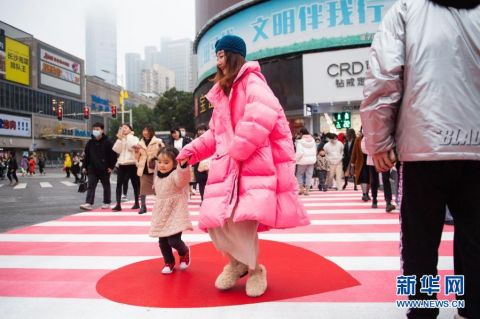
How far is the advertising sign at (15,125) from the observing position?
4962 cm

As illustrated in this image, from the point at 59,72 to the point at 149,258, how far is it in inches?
2634

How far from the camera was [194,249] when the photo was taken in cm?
446

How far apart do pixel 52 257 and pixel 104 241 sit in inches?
32.9

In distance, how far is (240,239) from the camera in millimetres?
2762

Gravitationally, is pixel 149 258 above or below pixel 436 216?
below

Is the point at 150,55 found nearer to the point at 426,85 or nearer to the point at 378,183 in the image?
the point at 378,183

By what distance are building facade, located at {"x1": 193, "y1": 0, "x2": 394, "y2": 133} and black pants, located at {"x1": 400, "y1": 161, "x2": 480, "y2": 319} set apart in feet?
70.9

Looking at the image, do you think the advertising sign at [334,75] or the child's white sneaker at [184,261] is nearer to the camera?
the child's white sneaker at [184,261]

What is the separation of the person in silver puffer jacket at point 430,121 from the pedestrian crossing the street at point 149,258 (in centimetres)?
72

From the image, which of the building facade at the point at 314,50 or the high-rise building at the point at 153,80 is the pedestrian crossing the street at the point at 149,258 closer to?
the building facade at the point at 314,50

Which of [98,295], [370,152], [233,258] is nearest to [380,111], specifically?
[370,152]

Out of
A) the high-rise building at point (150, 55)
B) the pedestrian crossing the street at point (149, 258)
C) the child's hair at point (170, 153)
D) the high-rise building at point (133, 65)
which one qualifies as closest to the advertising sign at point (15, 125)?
the pedestrian crossing the street at point (149, 258)

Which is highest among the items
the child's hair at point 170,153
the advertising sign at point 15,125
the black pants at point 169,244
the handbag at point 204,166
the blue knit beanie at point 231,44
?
the advertising sign at point 15,125

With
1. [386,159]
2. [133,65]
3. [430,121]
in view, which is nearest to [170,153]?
[386,159]
